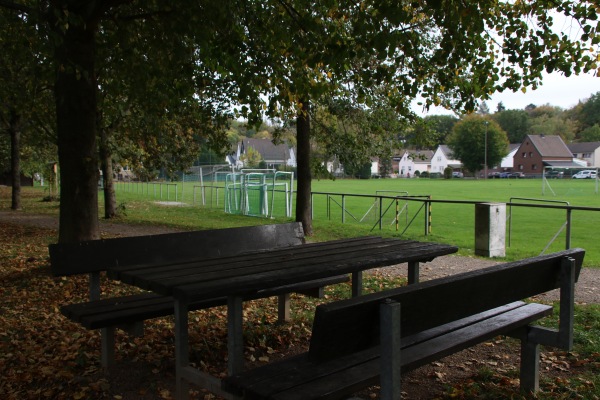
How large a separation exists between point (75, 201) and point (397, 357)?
18.2 ft

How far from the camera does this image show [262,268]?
3.42m

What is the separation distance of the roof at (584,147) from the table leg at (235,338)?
8327cm

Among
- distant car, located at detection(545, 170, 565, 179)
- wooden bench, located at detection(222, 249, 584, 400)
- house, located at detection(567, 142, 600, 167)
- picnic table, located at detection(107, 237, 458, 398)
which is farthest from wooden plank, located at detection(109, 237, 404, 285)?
house, located at detection(567, 142, 600, 167)

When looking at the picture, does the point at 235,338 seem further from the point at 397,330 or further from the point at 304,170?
the point at 304,170

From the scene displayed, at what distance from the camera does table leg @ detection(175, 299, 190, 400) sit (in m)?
3.05

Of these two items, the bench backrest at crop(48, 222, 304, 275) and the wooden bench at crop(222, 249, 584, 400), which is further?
the bench backrest at crop(48, 222, 304, 275)

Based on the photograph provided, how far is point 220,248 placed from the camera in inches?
199

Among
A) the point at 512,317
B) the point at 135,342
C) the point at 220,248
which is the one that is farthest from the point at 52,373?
the point at 512,317

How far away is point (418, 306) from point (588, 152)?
84.1m

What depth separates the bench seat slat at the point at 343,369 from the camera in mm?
2279

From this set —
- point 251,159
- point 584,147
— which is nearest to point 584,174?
point 584,147

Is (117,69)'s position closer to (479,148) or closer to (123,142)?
(123,142)

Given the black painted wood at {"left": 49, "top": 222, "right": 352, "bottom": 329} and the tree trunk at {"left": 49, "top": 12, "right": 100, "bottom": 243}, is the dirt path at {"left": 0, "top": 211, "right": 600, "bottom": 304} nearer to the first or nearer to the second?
the black painted wood at {"left": 49, "top": 222, "right": 352, "bottom": 329}

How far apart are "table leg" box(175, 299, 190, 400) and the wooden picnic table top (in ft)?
0.33
